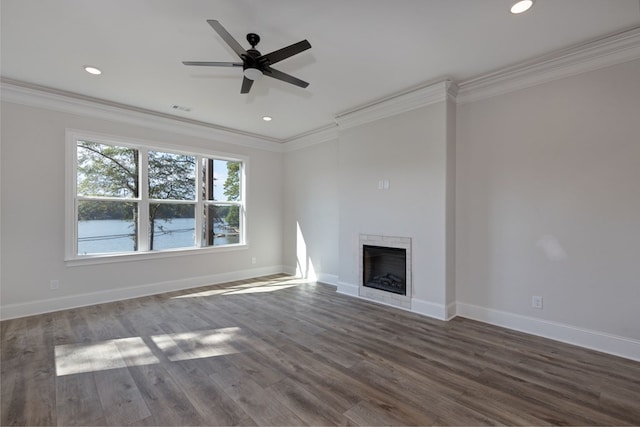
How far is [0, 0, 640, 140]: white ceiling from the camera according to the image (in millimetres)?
2229

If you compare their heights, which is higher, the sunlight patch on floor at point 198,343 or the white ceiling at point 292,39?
the white ceiling at point 292,39

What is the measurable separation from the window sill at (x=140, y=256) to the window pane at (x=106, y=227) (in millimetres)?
101

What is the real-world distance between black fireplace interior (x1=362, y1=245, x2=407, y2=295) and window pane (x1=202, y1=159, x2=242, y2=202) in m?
2.82

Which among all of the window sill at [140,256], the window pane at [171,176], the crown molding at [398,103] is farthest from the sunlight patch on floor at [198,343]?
the crown molding at [398,103]

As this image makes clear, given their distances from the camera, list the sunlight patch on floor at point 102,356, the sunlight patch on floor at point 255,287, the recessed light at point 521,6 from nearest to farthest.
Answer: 1. the recessed light at point 521,6
2. the sunlight patch on floor at point 102,356
3. the sunlight patch on floor at point 255,287

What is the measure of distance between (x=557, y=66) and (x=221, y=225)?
5.25 m

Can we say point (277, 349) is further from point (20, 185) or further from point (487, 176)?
point (20, 185)

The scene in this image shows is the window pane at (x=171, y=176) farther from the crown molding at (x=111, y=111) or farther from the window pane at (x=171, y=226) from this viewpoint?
the crown molding at (x=111, y=111)

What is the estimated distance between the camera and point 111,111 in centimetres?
414

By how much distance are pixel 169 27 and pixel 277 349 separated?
3.01 meters

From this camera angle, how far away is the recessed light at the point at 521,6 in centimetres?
215

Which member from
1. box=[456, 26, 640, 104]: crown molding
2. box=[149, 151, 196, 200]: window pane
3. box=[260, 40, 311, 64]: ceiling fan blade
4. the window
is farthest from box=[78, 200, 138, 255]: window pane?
box=[456, 26, 640, 104]: crown molding

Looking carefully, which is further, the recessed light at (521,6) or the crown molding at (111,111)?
the crown molding at (111,111)

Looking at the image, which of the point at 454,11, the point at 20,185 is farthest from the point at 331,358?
the point at 20,185
